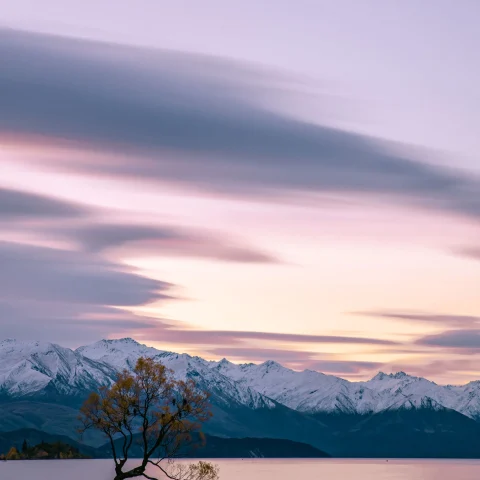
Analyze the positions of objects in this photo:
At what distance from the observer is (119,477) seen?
77.4 m

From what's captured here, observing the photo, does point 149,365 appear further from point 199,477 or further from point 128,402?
point 199,477

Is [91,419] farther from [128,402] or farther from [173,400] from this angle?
[173,400]

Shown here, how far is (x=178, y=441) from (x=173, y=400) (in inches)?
251

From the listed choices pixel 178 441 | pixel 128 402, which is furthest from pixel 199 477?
pixel 128 402

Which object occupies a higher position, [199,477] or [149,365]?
[149,365]

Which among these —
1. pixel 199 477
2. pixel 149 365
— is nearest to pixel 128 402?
pixel 149 365

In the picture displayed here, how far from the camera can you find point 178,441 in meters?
78.1

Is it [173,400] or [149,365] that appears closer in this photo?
[173,400]

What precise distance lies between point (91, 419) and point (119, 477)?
17.5ft

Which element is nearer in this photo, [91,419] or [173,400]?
[173,400]

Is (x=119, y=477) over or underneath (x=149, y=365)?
underneath

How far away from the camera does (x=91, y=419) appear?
79.1 meters

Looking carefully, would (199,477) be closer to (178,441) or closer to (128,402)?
(178,441)

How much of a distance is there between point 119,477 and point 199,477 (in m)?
6.97
